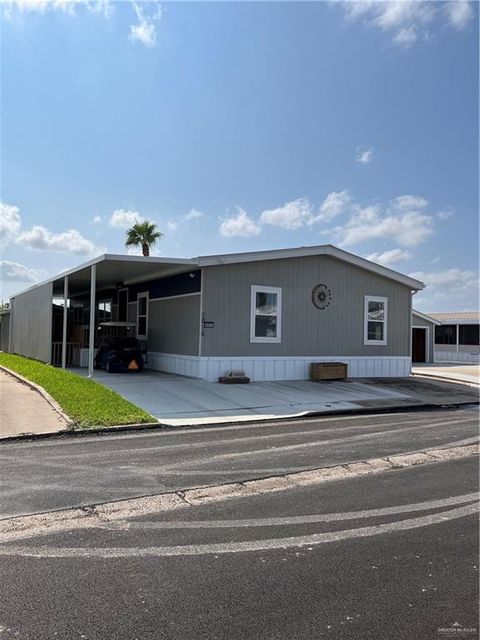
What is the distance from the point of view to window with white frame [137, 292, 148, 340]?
18.2 metres

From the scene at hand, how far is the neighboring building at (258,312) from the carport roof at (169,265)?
0.11ft

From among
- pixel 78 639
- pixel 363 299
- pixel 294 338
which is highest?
pixel 363 299

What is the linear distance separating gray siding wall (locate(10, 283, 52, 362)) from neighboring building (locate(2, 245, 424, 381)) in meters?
0.10

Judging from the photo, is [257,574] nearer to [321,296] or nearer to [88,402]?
[88,402]

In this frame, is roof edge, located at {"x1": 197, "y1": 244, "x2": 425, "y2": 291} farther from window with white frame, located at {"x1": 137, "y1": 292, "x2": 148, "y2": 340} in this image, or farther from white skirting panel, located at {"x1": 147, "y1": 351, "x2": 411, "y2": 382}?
window with white frame, located at {"x1": 137, "y1": 292, "x2": 148, "y2": 340}

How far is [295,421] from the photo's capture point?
32.5 ft

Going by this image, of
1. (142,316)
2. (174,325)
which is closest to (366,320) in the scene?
(174,325)

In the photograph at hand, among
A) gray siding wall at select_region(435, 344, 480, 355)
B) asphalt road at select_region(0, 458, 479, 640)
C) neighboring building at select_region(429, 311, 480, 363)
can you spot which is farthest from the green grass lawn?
gray siding wall at select_region(435, 344, 480, 355)

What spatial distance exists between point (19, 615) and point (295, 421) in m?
7.24

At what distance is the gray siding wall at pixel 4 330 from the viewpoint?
2970cm

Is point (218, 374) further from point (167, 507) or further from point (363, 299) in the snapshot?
point (167, 507)

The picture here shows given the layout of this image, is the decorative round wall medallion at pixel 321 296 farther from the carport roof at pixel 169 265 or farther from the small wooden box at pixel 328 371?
the small wooden box at pixel 328 371

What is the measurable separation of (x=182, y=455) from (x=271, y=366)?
28.0ft

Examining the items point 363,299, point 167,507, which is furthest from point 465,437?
point 363,299
